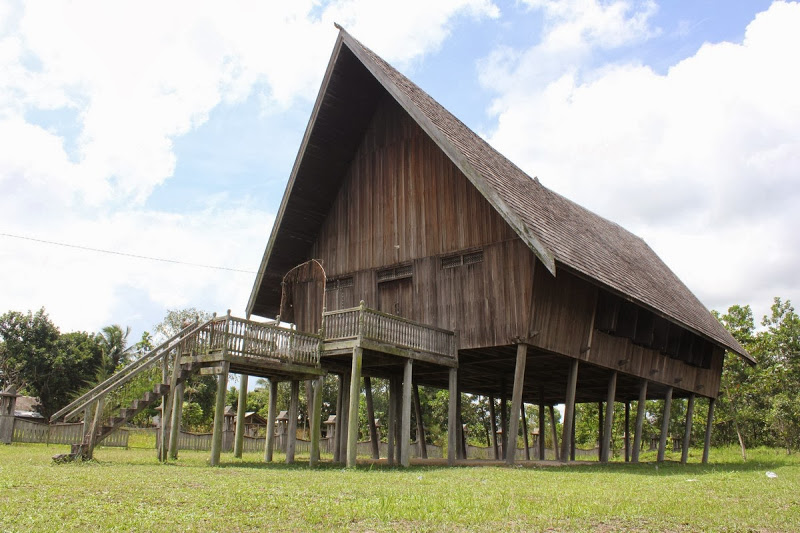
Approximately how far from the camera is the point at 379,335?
18.1 metres

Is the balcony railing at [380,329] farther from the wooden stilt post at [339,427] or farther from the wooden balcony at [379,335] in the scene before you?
the wooden stilt post at [339,427]

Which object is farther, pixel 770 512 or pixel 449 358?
pixel 449 358

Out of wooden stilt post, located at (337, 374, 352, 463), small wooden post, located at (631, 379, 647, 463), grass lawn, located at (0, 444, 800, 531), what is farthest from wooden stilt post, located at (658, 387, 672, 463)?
grass lawn, located at (0, 444, 800, 531)

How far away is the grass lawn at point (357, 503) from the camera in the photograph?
8172 millimetres

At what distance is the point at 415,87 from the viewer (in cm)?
2434

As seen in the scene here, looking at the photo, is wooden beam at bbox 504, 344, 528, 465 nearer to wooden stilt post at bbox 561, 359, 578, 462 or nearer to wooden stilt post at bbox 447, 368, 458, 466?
wooden stilt post at bbox 447, 368, 458, 466

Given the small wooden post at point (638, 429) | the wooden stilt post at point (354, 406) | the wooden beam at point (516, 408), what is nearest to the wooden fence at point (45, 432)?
the wooden stilt post at point (354, 406)

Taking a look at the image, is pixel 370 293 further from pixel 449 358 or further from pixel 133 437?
pixel 133 437

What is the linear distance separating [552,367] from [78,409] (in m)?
15.8

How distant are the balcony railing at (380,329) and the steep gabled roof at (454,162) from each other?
13.2 feet

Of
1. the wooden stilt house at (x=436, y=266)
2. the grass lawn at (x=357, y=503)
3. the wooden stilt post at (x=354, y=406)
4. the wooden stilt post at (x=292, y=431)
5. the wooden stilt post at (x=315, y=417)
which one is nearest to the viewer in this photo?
the grass lawn at (x=357, y=503)

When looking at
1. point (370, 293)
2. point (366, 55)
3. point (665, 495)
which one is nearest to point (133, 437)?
point (370, 293)

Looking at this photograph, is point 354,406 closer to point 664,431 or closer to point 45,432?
point 664,431

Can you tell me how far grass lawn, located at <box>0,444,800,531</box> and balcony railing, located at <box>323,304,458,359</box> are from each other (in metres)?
→ 5.01
